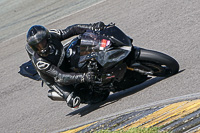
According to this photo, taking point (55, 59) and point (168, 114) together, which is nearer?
point (168, 114)

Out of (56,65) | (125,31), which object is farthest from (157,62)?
(125,31)

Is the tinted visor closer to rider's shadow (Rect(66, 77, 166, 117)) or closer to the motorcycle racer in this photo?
the motorcycle racer

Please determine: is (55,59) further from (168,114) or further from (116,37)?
(168,114)

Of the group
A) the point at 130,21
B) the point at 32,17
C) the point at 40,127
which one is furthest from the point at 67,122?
the point at 32,17

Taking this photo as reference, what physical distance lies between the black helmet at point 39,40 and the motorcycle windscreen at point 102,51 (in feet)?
1.90

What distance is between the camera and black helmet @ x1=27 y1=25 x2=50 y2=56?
20.1 ft

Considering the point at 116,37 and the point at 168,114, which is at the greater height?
the point at 116,37

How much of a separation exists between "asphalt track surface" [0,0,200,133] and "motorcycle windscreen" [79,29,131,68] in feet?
2.60

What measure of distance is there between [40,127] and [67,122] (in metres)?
0.52

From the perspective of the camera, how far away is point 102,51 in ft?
19.6

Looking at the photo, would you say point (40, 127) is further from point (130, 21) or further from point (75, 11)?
point (75, 11)

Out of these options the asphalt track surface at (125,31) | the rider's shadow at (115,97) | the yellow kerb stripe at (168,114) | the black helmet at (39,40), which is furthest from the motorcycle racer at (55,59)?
the yellow kerb stripe at (168,114)

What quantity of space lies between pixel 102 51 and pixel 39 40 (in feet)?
3.25

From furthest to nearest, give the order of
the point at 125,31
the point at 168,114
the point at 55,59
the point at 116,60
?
the point at 125,31 → the point at 55,59 → the point at 116,60 → the point at 168,114
